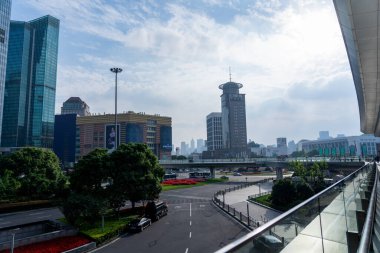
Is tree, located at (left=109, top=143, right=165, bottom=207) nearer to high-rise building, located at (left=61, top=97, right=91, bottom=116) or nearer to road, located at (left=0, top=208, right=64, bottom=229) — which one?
road, located at (left=0, top=208, right=64, bottom=229)

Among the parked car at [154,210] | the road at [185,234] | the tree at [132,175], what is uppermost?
the tree at [132,175]

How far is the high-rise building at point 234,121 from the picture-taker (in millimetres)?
171375

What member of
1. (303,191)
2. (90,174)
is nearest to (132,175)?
(90,174)

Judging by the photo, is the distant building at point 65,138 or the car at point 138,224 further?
the distant building at point 65,138

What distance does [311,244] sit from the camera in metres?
3.13

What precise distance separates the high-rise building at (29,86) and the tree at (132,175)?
10493 cm

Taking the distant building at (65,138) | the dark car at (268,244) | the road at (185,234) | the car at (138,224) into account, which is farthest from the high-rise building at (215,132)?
the dark car at (268,244)

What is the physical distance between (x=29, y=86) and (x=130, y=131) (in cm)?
5175

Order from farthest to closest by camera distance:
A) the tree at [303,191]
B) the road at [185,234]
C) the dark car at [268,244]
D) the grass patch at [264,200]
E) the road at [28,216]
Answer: the grass patch at [264,200]
the tree at [303,191]
the road at [28,216]
the road at [185,234]
the dark car at [268,244]

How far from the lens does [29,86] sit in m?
115

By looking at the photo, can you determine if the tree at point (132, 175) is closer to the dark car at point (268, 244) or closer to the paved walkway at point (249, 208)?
the paved walkway at point (249, 208)

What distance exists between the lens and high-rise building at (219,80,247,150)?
562 ft

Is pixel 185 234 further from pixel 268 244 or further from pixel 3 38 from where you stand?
pixel 3 38

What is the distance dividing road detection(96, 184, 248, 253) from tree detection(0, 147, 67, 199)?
17.1 m
